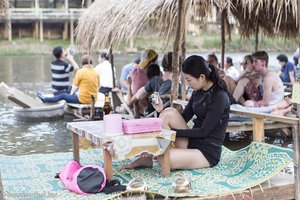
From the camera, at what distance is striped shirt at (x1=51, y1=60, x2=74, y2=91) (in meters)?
10.4

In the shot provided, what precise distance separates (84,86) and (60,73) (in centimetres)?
105

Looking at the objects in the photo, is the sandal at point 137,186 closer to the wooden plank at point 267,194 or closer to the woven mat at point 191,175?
the woven mat at point 191,175

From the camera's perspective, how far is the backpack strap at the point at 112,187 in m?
4.02

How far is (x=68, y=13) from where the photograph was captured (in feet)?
105

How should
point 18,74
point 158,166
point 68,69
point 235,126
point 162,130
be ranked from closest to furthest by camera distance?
1. point 162,130
2. point 158,166
3. point 235,126
4. point 68,69
5. point 18,74

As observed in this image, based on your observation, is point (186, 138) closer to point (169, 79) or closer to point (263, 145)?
point (263, 145)

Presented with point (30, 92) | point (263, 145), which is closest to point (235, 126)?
point (263, 145)

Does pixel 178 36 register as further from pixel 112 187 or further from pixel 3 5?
pixel 112 187

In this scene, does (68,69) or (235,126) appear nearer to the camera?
(235,126)

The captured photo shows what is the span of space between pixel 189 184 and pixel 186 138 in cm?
57

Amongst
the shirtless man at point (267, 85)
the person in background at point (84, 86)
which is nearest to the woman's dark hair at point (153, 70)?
the shirtless man at point (267, 85)

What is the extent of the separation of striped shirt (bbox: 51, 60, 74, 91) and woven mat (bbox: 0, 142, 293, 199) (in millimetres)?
5472

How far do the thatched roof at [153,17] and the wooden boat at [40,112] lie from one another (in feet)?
6.08

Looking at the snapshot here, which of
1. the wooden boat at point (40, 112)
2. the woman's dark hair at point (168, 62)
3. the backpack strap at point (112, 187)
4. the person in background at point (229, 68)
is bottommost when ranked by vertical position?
the wooden boat at point (40, 112)
